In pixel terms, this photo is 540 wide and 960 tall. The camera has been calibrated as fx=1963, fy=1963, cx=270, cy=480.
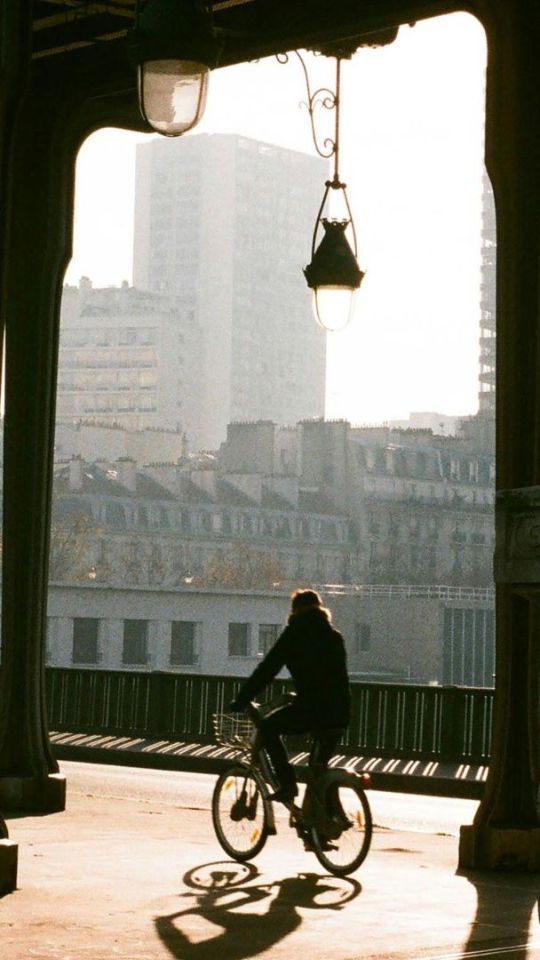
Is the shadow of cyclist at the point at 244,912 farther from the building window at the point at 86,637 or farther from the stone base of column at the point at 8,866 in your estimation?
the building window at the point at 86,637

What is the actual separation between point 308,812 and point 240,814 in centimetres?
63

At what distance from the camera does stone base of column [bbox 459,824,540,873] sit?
1221cm

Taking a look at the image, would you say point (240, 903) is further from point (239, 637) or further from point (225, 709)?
point (239, 637)

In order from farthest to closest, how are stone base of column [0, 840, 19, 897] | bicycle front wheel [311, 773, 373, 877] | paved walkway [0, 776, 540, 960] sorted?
bicycle front wheel [311, 773, 373, 877] → stone base of column [0, 840, 19, 897] → paved walkway [0, 776, 540, 960]

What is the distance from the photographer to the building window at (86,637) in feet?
336

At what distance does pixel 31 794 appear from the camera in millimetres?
15133

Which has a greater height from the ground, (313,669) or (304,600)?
(304,600)

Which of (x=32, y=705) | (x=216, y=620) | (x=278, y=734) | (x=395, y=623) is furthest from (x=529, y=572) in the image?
(x=395, y=623)

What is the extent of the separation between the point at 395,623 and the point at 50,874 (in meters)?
121

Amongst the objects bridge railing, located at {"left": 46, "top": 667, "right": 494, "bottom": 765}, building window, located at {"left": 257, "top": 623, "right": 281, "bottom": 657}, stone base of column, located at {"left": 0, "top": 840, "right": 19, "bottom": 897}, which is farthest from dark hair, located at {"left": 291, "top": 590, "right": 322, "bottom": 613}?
building window, located at {"left": 257, "top": 623, "right": 281, "bottom": 657}

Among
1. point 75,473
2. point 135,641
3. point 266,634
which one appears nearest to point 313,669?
point 135,641

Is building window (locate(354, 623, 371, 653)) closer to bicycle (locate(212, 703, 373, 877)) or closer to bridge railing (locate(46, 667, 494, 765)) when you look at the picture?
bridge railing (locate(46, 667, 494, 765))

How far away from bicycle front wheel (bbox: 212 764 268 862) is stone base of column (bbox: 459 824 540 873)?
1328 mm

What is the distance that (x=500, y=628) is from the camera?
12.4 m
